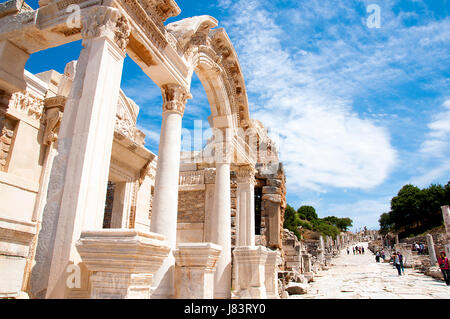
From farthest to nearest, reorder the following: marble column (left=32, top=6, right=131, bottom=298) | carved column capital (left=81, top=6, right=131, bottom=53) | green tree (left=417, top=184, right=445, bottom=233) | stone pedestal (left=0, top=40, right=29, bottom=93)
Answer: green tree (left=417, top=184, right=445, bottom=233)
stone pedestal (left=0, top=40, right=29, bottom=93)
carved column capital (left=81, top=6, right=131, bottom=53)
marble column (left=32, top=6, right=131, bottom=298)

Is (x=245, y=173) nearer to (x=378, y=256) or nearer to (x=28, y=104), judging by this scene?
(x=28, y=104)

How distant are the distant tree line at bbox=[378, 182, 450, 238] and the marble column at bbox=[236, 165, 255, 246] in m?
52.3

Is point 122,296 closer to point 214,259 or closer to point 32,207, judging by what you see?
point 214,259

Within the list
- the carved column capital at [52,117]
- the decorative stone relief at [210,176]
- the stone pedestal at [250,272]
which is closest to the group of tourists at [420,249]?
the decorative stone relief at [210,176]

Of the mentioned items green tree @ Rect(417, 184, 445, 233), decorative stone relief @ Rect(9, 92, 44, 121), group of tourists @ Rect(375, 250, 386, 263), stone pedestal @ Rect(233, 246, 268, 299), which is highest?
green tree @ Rect(417, 184, 445, 233)

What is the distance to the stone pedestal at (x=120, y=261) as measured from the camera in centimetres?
311

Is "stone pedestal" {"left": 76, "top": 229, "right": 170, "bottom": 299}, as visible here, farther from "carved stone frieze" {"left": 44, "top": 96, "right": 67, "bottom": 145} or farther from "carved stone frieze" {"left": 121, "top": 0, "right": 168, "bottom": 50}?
"carved stone frieze" {"left": 44, "top": 96, "right": 67, "bottom": 145}

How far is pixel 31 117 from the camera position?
7727mm

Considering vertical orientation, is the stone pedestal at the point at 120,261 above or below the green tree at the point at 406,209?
below

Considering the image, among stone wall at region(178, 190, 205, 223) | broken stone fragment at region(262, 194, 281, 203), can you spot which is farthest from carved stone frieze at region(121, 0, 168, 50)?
broken stone fragment at region(262, 194, 281, 203)

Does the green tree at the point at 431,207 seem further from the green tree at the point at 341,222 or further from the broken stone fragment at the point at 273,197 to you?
the broken stone fragment at the point at 273,197

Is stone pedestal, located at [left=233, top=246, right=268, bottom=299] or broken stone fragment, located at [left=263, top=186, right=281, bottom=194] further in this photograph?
broken stone fragment, located at [left=263, top=186, right=281, bottom=194]

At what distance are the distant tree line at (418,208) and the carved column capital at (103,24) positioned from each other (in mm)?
58593

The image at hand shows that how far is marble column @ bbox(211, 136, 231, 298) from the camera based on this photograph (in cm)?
790
